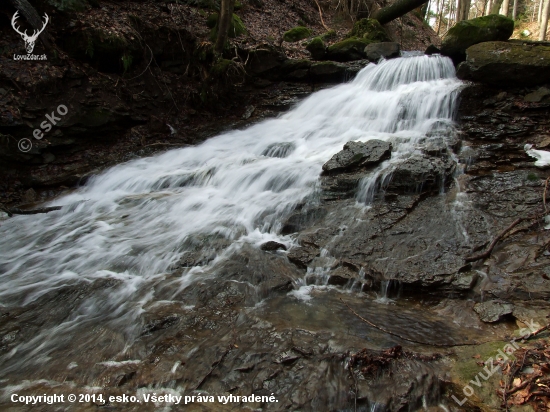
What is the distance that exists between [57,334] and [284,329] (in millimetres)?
2288

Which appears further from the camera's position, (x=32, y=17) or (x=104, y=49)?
(x=104, y=49)

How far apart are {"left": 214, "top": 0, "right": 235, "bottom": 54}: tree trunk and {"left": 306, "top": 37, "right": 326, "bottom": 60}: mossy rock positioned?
3.08 metres

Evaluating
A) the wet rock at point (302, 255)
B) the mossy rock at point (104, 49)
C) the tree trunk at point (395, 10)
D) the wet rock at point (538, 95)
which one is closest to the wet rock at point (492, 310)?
the wet rock at point (302, 255)

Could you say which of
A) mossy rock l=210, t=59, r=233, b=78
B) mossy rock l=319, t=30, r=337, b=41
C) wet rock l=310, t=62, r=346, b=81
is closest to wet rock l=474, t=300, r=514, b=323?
mossy rock l=210, t=59, r=233, b=78

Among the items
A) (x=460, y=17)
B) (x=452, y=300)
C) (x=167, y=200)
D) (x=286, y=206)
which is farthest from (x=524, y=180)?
(x=460, y=17)

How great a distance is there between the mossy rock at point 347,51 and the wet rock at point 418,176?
22.2 feet

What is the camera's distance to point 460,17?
589 inches

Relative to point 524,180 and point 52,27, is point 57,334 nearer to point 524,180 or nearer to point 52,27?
point 524,180

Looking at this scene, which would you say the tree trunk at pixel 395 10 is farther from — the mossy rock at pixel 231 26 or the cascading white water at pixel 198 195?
the mossy rock at pixel 231 26

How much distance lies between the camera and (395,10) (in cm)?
1216

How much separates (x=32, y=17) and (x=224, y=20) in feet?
13.8

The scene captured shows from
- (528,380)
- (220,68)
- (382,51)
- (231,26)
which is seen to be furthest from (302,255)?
(231,26)

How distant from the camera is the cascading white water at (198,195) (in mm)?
4359

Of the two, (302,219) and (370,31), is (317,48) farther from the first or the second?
(302,219)
